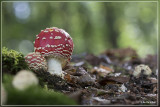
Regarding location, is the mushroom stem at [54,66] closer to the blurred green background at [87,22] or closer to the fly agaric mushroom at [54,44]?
the fly agaric mushroom at [54,44]

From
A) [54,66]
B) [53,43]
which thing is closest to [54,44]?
[53,43]

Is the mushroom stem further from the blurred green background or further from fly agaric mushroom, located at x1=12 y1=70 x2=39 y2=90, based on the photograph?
the blurred green background

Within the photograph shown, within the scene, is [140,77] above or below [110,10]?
below

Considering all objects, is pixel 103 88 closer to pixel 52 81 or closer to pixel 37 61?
pixel 52 81

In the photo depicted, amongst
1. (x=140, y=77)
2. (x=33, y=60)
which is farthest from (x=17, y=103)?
(x=140, y=77)

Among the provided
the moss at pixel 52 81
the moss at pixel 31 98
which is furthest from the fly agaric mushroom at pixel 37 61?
the moss at pixel 31 98

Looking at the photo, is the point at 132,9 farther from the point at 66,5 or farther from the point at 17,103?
the point at 17,103
